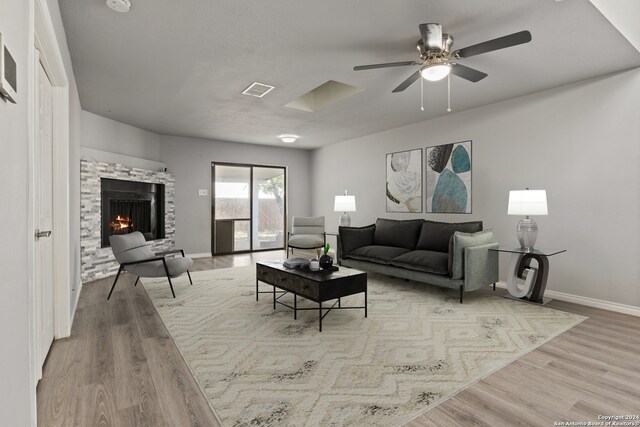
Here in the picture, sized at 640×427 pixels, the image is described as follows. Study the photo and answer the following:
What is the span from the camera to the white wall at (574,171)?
11.9 feet

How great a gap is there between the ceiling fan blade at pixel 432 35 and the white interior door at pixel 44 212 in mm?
2793

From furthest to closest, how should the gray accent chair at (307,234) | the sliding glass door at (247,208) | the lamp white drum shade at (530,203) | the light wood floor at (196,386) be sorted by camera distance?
the sliding glass door at (247,208)
the gray accent chair at (307,234)
the lamp white drum shade at (530,203)
the light wood floor at (196,386)

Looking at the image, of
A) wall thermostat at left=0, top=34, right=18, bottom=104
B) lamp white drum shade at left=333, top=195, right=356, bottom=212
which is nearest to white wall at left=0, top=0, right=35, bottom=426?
wall thermostat at left=0, top=34, right=18, bottom=104

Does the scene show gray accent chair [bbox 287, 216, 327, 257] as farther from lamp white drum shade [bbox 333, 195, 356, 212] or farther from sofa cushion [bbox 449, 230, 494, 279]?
sofa cushion [bbox 449, 230, 494, 279]

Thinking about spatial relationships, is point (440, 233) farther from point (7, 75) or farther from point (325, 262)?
point (7, 75)

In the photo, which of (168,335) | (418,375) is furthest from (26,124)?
(418,375)

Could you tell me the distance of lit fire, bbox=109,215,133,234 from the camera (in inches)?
221

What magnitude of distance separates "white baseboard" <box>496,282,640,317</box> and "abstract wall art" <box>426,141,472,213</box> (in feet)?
5.12

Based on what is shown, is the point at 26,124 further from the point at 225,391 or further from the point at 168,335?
the point at 168,335

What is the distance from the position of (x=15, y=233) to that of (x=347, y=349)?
7.28 ft

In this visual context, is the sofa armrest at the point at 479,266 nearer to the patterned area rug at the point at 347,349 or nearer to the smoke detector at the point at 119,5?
the patterned area rug at the point at 347,349

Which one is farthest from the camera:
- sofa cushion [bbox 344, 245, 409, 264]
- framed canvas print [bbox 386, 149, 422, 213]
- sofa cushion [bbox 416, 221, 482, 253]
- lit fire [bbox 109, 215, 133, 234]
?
framed canvas print [bbox 386, 149, 422, 213]

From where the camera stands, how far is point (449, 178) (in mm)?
5359

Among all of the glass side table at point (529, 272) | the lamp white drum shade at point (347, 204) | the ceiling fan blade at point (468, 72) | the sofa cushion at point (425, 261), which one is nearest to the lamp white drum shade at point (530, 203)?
the glass side table at point (529, 272)
